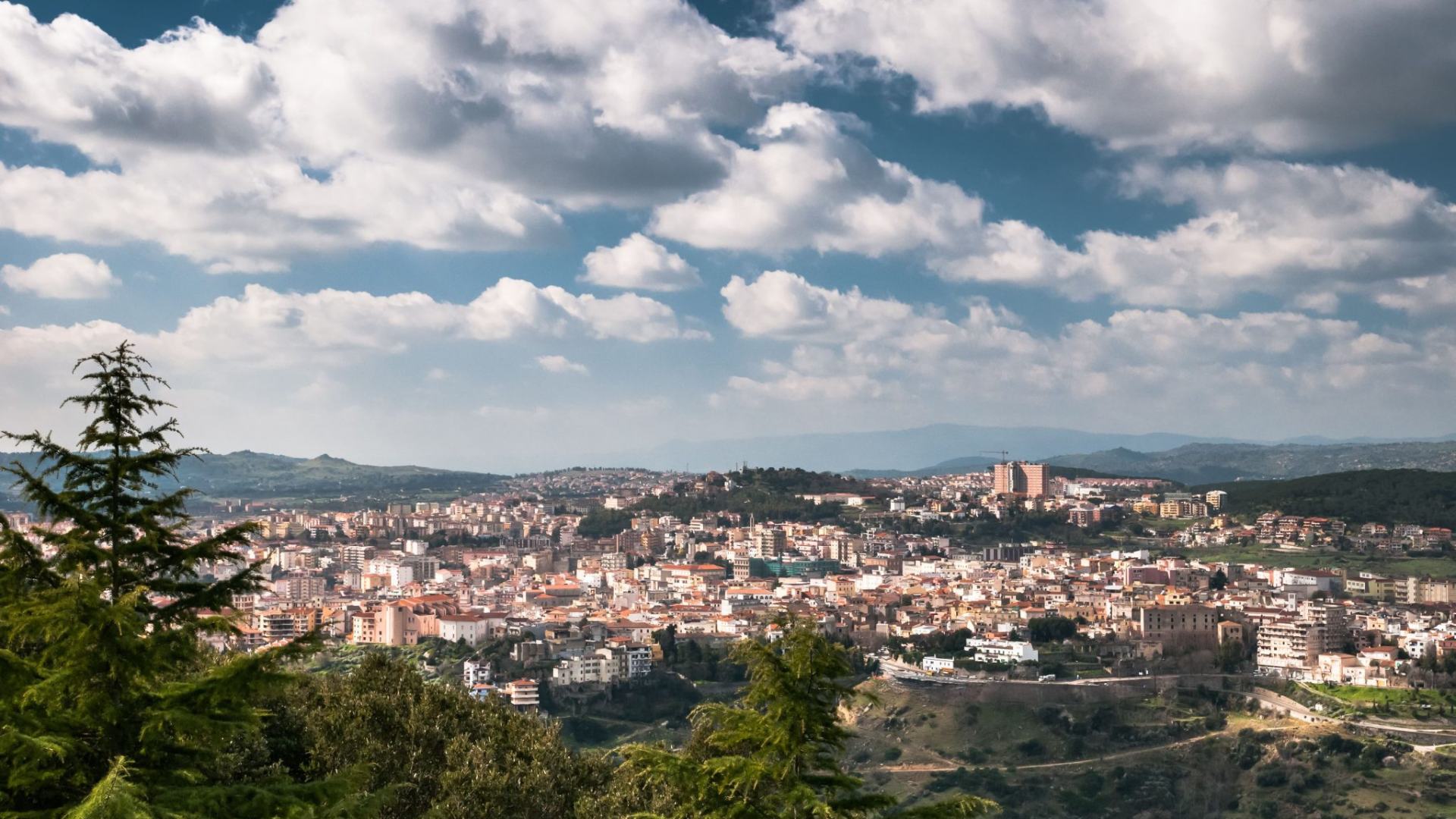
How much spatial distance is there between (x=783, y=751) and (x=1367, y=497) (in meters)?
96.4

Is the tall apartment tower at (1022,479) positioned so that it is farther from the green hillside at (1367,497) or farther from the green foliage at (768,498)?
the green hillside at (1367,497)

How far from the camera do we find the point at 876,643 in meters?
57.9

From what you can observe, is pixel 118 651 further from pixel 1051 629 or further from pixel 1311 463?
pixel 1311 463

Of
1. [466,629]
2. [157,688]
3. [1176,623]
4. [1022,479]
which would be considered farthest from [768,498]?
[157,688]

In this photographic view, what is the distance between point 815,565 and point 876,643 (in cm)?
2907

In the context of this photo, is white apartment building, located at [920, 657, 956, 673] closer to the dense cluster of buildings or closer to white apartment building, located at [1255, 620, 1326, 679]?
the dense cluster of buildings

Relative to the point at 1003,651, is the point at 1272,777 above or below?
below

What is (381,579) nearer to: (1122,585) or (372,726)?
(1122,585)

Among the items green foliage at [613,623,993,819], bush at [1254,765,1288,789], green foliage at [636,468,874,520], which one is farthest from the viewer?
green foliage at [636,468,874,520]

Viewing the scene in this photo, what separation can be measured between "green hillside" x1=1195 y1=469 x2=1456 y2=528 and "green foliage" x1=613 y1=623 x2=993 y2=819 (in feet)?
295

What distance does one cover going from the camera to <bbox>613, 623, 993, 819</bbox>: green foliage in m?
4.86

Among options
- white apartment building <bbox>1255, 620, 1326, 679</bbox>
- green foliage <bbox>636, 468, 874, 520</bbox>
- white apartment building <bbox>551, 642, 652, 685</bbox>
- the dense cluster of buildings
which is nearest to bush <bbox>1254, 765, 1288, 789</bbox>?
the dense cluster of buildings

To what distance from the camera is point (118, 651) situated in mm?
4336

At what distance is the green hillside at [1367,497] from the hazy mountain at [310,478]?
90050mm
